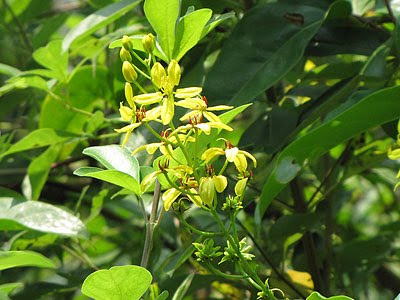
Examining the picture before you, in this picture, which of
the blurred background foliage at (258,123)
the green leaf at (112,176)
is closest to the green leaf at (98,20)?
the blurred background foliage at (258,123)

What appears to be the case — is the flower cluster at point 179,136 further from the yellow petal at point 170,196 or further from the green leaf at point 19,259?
the green leaf at point 19,259

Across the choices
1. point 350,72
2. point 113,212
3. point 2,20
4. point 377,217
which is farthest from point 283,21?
point 377,217

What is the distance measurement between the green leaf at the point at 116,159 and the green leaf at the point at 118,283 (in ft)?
0.38

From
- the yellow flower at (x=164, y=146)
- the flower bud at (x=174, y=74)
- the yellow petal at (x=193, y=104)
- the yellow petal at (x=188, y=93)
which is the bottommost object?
the yellow flower at (x=164, y=146)

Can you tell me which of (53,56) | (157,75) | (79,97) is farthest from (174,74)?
(79,97)

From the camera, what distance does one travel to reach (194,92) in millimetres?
771

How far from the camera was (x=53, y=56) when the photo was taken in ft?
4.12

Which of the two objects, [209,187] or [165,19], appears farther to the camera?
[165,19]

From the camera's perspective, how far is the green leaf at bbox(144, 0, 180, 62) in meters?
0.87

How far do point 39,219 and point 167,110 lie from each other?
0.43 m

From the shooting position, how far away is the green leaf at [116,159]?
84cm

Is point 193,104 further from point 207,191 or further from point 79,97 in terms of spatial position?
point 79,97

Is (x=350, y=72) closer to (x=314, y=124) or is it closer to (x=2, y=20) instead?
(x=314, y=124)

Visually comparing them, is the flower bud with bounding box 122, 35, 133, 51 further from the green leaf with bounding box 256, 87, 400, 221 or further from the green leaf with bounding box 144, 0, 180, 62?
the green leaf with bounding box 256, 87, 400, 221
